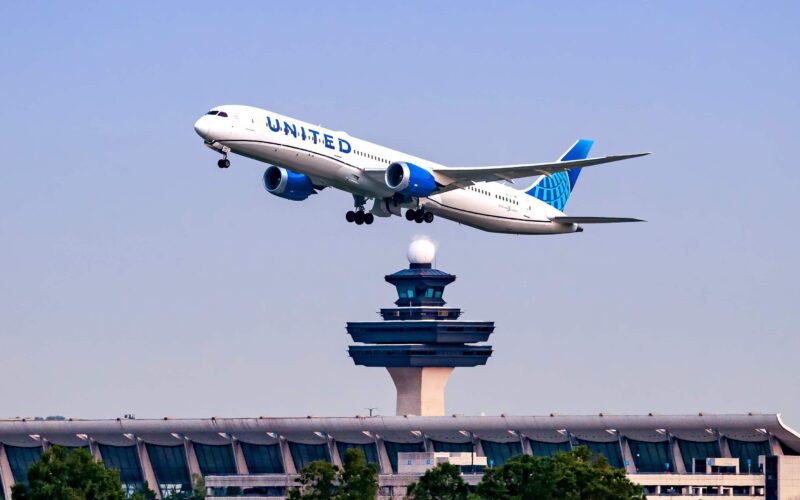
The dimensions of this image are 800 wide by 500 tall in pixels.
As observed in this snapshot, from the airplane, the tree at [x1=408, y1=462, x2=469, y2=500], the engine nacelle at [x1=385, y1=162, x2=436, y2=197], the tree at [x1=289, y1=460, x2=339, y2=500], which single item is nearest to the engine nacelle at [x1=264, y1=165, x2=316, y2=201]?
the airplane

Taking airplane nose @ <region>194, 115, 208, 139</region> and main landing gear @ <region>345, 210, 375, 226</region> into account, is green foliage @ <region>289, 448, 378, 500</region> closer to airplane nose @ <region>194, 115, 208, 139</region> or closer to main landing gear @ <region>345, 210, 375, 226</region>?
main landing gear @ <region>345, 210, 375, 226</region>

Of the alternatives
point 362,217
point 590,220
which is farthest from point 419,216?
point 590,220

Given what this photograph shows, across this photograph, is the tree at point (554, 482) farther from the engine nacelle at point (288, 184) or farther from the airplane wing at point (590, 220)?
the engine nacelle at point (288, 184)

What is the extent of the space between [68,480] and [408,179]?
29.2 meters

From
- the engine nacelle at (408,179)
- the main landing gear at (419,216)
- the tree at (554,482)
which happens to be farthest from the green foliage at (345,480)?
the engine nacelle at (408,179)

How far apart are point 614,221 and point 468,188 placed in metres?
10.3

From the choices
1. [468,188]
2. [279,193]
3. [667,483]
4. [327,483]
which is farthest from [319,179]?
[667,483]

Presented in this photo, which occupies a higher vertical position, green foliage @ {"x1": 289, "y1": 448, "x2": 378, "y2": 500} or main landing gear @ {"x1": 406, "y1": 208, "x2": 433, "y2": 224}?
main landing gear @ {"x1": 406, "y1": 208, "x2": 433, "y2": 224}

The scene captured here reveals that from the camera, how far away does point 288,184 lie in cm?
11575

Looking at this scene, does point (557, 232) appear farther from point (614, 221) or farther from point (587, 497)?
point (587, 497)

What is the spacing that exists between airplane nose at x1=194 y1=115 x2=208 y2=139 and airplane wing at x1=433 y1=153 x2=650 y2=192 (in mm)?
16951

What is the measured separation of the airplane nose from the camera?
346ft

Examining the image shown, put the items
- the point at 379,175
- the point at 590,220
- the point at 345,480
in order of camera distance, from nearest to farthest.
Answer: the point at 379,175 < the point at 345,480 < the point at 590,220

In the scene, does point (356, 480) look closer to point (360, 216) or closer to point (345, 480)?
point (345, 480)
